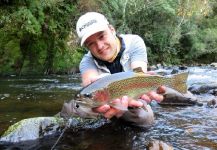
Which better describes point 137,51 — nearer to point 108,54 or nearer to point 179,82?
point 108,54

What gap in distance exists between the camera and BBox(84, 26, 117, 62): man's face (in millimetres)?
4109

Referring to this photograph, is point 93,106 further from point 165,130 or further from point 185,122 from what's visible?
point 185,122

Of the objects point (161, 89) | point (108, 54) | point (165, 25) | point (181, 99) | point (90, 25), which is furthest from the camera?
point (165, 25)

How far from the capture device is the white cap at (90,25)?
13.2 feet

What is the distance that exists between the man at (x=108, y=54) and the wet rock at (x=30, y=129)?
3.14ft

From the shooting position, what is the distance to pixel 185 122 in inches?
230

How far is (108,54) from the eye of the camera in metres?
4.30

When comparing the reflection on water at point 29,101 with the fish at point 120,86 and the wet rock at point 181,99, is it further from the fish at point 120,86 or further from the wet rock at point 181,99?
the fish at point 120,86

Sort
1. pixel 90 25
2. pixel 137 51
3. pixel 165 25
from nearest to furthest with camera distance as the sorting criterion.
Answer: pixel 90 25 → pixel 137 51 → pixel 165 25

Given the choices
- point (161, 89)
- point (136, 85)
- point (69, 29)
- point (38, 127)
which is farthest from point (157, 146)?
point (69, 29)

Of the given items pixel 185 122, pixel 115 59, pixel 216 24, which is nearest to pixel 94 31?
pixel 115 59

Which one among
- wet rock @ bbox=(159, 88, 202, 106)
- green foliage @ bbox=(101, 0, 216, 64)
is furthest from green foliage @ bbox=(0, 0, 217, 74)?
wet rock @ bbox=(159, 88, 202, 106)

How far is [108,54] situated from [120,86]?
96cm

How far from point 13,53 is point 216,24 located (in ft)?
84.9
